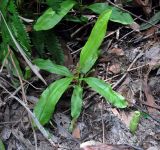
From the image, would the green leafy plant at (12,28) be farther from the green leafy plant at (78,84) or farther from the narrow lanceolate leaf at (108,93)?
the narrow lanceolate leaf at (108,93)

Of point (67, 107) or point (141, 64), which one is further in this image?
point (141, 64)

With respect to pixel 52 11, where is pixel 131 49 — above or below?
below

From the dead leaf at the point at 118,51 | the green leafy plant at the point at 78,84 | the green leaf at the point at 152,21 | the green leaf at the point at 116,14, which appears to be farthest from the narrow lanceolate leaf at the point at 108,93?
the green leaf at the point at 152,21

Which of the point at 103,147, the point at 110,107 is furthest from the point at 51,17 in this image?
the point at 103,147

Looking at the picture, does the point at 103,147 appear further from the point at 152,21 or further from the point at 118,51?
the point at 152,21

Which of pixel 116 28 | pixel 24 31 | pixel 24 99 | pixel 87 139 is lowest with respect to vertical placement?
pixel 87 139

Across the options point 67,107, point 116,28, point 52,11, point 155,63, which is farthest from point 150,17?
point 67,107

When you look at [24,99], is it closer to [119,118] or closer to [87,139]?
[87,139]
